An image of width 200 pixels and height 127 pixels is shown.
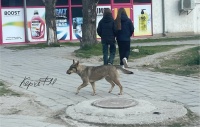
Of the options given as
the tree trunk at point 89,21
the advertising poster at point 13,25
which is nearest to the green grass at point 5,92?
the tree trunk at point 89,21

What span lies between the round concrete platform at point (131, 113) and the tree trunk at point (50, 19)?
14869mm

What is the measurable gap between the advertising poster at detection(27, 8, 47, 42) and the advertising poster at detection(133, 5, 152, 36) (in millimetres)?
6454

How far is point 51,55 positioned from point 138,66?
17.1 feet

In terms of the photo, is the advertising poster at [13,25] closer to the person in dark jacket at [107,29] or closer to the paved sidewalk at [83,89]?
the paved sidewalk at [83,89]

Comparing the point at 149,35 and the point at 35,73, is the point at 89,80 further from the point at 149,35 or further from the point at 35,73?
the point at 149,35

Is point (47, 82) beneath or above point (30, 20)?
beneath

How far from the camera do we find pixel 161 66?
14461mm

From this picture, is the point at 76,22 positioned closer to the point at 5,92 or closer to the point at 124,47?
the point at 124,47

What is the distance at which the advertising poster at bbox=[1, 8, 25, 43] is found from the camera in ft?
85.5

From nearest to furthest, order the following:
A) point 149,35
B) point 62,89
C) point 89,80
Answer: point 89,80
point 62,89
point 149,35

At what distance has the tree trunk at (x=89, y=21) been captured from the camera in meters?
19.4

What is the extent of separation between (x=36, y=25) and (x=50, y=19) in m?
4.47

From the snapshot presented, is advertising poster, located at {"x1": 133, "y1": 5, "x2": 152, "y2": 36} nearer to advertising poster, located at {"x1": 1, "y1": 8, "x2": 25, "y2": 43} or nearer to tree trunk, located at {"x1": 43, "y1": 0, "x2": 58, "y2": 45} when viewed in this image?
advertising poster, located at {"x1": 1, "y1": 8, "x2": 25, "y2": 43}

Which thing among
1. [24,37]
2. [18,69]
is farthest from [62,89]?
[24,37]
